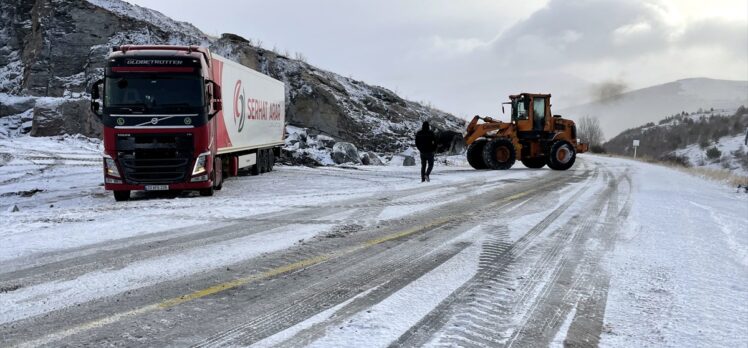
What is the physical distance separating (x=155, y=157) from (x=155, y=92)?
4.60 feet

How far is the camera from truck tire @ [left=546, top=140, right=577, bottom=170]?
21.6 metres

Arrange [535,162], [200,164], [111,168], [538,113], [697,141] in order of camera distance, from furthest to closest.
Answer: [697,141] < [535,162] < [538,113] < [200,164] < [111,168]

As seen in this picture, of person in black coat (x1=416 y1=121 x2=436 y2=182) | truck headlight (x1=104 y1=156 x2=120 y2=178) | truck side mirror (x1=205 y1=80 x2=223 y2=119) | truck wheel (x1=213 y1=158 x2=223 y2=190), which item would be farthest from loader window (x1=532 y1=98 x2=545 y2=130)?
truck headlight (x1=104 y1=156 x2=120 y2=178)

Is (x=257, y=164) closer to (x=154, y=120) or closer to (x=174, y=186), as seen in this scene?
(x=174, y=186)

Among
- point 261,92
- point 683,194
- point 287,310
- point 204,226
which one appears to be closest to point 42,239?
point 204,226

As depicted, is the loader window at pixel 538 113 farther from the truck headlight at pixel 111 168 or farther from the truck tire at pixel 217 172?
the truck headlight at pixel 111 168

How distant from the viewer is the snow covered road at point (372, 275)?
3.40 metres

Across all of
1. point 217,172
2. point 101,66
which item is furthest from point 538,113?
point 101,66

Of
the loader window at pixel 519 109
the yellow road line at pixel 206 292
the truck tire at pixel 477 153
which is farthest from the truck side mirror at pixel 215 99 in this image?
the loader window at pixel 519 109

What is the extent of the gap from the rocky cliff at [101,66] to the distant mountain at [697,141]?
31025mm

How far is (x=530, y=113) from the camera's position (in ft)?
70.2

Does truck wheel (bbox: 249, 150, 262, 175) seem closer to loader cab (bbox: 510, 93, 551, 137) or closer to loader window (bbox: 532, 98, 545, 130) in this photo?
loader cab (bbox: 510, 93, 551, 137)

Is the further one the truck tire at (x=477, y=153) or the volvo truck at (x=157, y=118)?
the truck tire at (x=477, y=153)

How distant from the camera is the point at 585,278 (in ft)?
15.8
